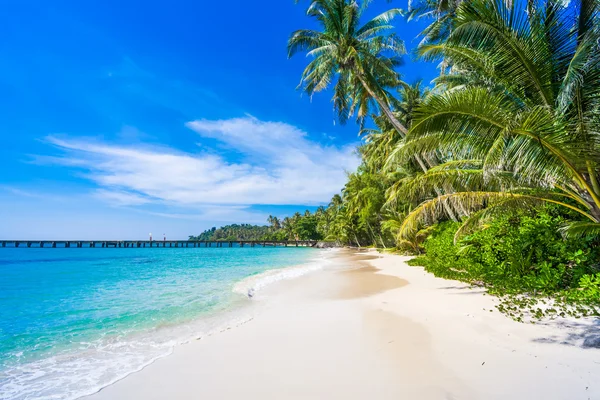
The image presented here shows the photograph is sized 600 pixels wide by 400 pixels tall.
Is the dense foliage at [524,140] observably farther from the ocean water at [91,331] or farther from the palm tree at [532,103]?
the ocean water at [91,331]

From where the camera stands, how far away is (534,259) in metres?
6.03

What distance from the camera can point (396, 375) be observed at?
2865 millimetres

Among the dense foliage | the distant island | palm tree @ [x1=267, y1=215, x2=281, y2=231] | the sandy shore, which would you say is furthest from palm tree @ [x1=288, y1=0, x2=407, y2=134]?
palm tree @ [x1=267, y1=215, x2=281, y2=231]

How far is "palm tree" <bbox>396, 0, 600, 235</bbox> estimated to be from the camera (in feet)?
12.3

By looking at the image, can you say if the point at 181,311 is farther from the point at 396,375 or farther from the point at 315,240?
the point at 315,240

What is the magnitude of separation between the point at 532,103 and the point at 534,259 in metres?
3.33

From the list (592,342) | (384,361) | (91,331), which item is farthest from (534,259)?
(91,331)

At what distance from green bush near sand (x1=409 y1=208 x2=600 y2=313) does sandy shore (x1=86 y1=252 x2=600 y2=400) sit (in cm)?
103

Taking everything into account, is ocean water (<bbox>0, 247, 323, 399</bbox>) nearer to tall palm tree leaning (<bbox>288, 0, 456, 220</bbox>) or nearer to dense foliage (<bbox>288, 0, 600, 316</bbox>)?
dense foliage (<bbox>288, 0, 600, 316</bbox>)

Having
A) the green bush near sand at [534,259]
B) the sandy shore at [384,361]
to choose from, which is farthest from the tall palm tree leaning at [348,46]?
the sandy shore at [384,361]

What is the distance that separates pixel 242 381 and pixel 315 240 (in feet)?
256

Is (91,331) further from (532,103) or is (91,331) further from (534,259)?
(534,259)

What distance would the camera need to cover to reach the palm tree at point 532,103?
3.73 m

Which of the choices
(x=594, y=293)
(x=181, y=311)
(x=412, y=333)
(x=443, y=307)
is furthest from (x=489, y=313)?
(x=181, y=311)
